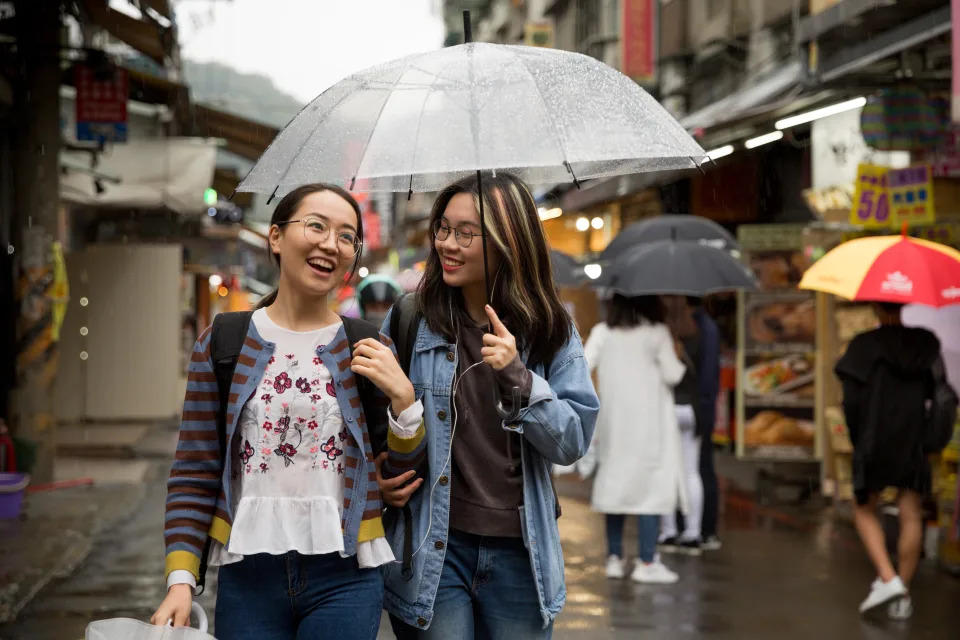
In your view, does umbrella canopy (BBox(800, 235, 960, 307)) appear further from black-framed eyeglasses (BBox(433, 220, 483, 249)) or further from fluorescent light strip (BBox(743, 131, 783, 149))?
fluorescent light strip (BBox(743, 131, 783, 149))

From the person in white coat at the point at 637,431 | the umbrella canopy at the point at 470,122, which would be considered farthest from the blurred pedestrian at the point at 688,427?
the umbrella canopy at the point at 470,122

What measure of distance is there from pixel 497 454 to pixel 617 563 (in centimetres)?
554

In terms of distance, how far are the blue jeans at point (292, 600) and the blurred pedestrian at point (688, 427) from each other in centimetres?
635

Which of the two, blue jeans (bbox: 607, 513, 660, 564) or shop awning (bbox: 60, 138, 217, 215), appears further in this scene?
shop awning (bbox: 60, 138, 217, 215)

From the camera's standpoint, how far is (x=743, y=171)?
18234 mm

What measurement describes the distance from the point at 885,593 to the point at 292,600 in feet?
17.3

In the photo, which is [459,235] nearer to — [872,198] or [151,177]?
[872,198]

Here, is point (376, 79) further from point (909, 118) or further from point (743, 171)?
point (743, 171)

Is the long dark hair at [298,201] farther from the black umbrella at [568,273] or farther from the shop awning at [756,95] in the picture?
the black umbrella at [568,273]

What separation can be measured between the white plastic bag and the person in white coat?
6003 mm

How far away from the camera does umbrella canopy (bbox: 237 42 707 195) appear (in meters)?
3.33

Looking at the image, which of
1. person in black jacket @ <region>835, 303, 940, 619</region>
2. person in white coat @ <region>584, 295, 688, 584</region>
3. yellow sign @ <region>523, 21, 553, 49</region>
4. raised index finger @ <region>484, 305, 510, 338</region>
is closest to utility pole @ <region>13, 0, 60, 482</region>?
person in white coat @ <region>584, 295, 688, 584</region>

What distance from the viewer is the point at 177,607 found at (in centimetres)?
299

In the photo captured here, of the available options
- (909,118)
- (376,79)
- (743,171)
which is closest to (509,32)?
(743,171)
